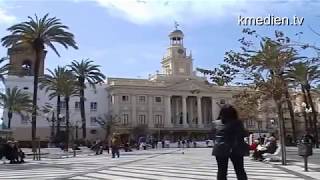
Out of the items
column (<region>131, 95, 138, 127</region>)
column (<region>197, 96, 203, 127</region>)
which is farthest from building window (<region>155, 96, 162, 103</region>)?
column (<region>197, 96, 203, 127</region>)

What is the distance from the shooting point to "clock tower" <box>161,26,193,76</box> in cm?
10425

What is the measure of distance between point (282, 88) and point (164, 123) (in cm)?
7816

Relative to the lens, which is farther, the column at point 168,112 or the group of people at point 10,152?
the column at point 168,112

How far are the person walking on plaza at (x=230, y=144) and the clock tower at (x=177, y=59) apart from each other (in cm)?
9506

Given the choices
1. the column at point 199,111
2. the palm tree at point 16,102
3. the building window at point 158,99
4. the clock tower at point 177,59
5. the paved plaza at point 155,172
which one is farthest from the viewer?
the clock tower at point 177,59

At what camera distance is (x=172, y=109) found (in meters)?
102

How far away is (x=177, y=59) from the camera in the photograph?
104062mm

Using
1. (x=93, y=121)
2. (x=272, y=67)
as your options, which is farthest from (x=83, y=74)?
(x=272, y=67)

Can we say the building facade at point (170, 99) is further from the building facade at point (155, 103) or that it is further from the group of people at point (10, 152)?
the group of people at point (10, 152)

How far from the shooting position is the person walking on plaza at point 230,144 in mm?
8375

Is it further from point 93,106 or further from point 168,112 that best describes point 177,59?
point 93,106

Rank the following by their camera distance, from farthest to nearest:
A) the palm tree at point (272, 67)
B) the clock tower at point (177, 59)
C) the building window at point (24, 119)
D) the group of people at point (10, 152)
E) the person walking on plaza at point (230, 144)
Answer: the clock tower at point (177, 59), the building window at point (24, 119), the group of people at point (10, 152), the palm tree at point (272, 67), the person walking on plaza at point (230, 144)

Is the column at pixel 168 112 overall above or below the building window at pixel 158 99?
below

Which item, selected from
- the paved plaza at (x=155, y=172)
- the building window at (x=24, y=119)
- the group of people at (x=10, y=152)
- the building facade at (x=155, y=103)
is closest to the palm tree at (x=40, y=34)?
the group of people at (x=10, y=152)
